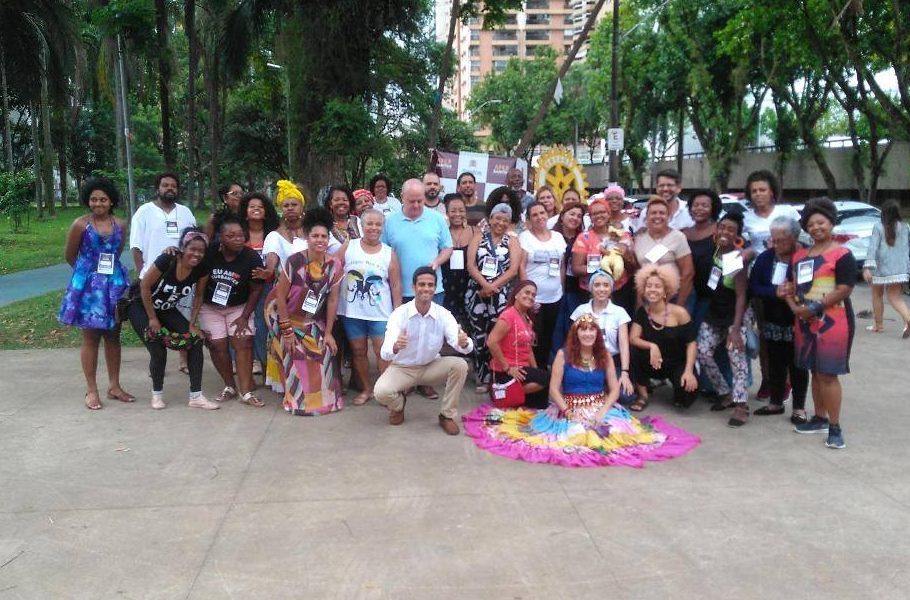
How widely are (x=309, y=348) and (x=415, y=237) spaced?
124cm

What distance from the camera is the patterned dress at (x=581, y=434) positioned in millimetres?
4918

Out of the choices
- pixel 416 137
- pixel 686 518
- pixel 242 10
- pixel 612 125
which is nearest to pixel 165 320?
pixel 686 518

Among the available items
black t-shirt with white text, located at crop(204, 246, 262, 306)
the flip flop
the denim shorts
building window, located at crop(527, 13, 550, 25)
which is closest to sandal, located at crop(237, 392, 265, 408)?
black t-shirt with white text, located at crop(204, 246, 262, 306)

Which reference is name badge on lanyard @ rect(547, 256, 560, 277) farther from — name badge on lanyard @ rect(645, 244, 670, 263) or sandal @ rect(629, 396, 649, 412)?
sandal @ rect(629, 396, 649, 412)

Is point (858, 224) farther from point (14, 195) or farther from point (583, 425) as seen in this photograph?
point (14, 195)

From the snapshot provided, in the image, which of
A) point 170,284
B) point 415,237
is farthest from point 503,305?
point 170,284

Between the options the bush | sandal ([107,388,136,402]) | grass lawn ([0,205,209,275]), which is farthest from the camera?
the bush

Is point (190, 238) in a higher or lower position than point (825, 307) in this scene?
higher

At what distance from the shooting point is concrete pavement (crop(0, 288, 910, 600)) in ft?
11.1

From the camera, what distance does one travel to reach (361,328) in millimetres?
6258

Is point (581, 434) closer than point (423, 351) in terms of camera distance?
Yes

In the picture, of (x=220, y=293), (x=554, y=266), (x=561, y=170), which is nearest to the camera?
(x=220, y=293)

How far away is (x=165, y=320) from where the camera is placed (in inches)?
233

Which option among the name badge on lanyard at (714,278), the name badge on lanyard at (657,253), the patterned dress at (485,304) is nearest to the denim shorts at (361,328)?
the patterned dress at (485,304)
